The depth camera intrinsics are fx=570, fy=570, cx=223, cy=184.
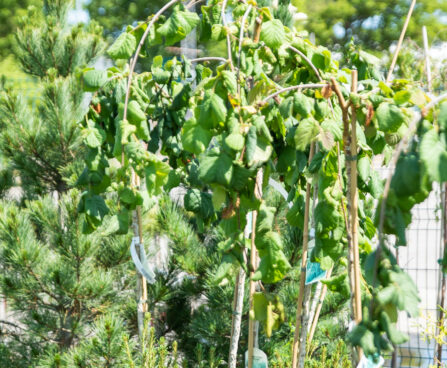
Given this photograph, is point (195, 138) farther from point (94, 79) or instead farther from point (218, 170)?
point (94, 79)

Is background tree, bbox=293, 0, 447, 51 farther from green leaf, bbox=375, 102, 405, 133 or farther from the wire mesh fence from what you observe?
green leaf, bbox=375, 102, 405, 133

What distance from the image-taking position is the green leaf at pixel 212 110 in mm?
1010

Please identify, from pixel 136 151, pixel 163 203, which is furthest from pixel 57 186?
pixel 136 151

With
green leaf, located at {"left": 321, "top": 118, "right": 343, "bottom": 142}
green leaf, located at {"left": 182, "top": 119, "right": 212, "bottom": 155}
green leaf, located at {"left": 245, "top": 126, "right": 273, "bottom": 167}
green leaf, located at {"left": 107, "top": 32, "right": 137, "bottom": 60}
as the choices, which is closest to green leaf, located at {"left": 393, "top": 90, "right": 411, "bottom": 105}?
green leaf, located at {"left": 321, "top": 118, "right": 343, "bottom": 142}

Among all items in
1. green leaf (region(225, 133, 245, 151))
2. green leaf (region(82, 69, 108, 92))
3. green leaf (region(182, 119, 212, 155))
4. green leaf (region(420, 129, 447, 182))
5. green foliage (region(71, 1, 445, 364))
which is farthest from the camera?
green leaf (region(82, 69, 108, 92))

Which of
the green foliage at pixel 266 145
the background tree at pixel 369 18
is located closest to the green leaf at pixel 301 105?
the green foliage at pixel 266 145

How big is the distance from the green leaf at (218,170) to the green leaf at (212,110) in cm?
9

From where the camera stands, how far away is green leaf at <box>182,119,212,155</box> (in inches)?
41.0

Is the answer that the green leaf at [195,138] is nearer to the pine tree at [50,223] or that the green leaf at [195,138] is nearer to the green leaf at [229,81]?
the green leaf at [229,81]

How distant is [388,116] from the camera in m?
0.97

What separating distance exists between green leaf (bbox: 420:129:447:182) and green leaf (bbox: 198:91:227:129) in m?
0.37

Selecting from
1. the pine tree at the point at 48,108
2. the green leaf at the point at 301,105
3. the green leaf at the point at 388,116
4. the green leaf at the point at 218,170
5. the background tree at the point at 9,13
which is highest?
the background tree at the point at 9,13

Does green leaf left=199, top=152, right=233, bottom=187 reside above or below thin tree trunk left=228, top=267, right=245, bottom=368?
above

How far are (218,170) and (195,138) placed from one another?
122 millimetres
